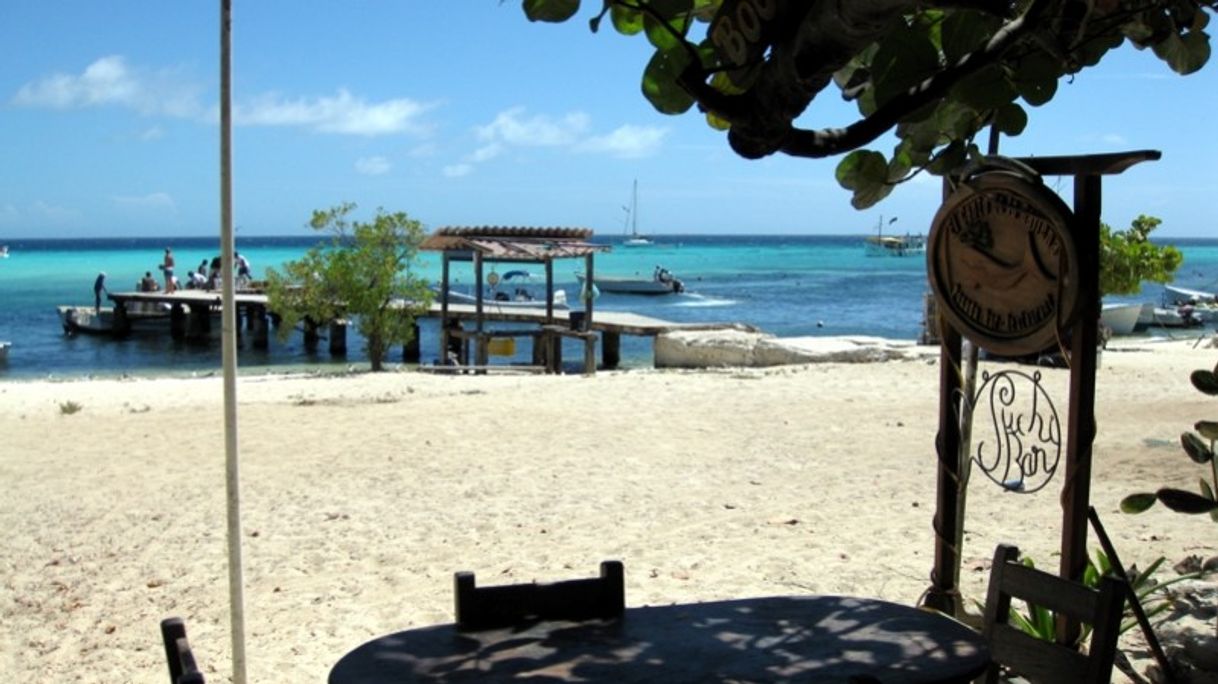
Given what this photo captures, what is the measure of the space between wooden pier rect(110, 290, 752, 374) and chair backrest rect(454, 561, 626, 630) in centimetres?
1743

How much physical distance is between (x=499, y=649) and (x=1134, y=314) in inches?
1352

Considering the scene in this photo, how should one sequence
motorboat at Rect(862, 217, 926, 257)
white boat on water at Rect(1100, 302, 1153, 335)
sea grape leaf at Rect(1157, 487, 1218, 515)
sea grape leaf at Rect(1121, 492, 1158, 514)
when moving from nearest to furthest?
sea grape leaf at Rect(1157, 487, 1218, 515) → sea grape leaf at Rect(1121, 492, 1158, 514) → white boat on water at Rect(1100, 302, 1153, 335) → motorboat at Rect(862, 217, 926, 257)

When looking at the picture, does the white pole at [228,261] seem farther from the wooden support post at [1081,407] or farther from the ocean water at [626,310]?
the ocean water at [626,310]

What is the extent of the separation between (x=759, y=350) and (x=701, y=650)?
834 inches

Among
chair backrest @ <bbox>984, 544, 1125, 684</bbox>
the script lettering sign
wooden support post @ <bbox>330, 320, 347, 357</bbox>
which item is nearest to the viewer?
the script lettering sign

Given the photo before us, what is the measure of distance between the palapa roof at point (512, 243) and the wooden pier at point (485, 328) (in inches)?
→ 54.8

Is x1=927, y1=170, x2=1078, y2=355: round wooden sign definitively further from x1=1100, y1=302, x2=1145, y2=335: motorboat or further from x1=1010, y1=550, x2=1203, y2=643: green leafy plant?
x1=1100, y1=302, x2=1145, y2=335: motorboat

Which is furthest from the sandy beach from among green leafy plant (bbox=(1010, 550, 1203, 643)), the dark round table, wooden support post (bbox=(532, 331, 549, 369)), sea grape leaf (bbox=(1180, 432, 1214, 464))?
wooden support post (bbox=(532, 331, 549, 369))

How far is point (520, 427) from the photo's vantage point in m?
11.8

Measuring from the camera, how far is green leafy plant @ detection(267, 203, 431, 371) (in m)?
21.8

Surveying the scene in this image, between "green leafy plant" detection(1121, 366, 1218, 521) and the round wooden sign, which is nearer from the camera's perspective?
"green leafy plant" detection(1121, 366, 1218, 521)

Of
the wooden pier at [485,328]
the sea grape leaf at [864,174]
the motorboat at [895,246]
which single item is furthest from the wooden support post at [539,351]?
the motorboat at [895,246]

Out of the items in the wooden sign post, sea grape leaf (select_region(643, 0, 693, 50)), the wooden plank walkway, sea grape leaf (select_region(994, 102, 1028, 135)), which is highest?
sea grape leaf (select_region(643, 0, 693, 50))

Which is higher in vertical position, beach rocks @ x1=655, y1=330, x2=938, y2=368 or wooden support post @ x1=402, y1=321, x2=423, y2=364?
beach rocks @ x1=655, y1=330, x2=938, y2=368
